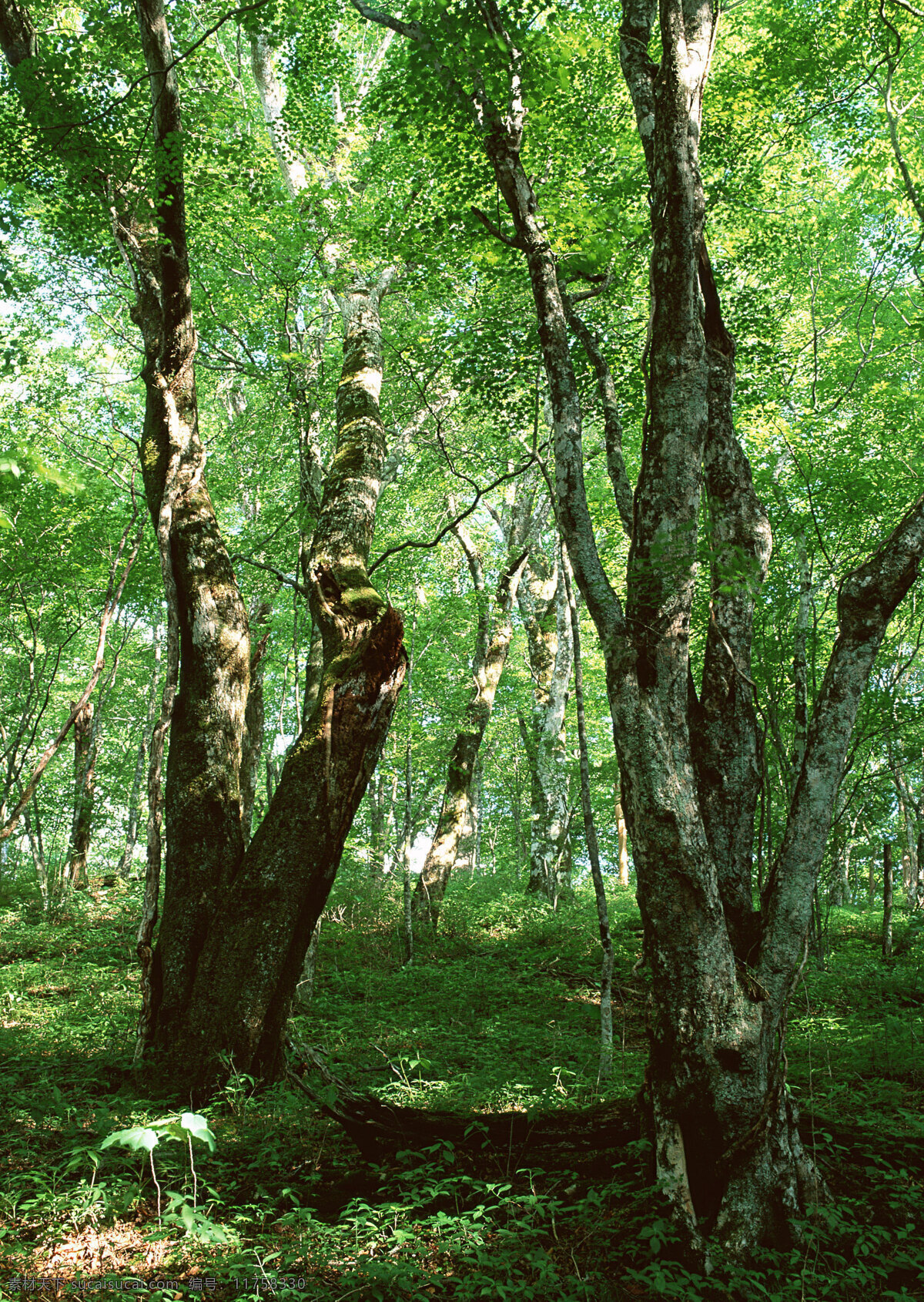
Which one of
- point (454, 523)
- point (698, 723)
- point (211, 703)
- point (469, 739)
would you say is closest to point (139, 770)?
point (469, 739)

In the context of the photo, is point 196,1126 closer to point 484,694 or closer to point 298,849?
point 298,849

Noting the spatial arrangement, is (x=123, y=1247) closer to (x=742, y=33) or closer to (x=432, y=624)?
(x=432, y=624)

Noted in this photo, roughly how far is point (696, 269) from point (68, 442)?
556 inches

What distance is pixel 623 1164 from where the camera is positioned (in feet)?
11.5

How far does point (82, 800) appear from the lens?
12.5 metres

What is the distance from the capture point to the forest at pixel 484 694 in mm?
3150

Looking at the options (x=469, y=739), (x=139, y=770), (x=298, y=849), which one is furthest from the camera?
(x=139, y=770)

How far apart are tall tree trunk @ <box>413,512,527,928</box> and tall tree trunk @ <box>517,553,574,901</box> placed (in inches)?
53.1

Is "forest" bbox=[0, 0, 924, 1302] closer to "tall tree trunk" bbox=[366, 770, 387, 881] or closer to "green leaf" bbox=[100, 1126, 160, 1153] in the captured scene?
"green leaf" bbox=[100, 1126, 160, 1153]

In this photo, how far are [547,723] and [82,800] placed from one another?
323 inches

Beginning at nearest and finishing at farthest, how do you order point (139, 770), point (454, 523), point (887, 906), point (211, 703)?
point (211, 703), point (454, 523), point (887, 906), point (139, 770)

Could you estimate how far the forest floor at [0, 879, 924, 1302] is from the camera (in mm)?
2721

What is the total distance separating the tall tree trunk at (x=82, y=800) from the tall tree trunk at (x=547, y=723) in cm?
779

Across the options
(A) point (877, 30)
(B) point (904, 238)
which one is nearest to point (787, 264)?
(B) point (904, 238)
